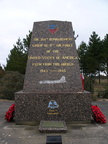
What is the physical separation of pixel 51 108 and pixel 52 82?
85cm

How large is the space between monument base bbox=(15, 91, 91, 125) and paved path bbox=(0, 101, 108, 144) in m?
0.29

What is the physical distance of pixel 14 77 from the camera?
584 inches

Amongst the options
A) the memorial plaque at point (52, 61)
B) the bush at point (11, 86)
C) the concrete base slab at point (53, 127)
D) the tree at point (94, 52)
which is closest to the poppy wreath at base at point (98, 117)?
the memorial plaque at point (52, 61)

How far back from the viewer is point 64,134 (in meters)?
4.41

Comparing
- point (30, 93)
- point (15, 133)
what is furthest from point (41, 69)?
point (15, 133)

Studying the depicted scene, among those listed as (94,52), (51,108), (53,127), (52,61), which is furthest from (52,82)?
(94,52)

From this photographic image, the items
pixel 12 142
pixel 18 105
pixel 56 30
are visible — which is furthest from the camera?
pixel 56 30

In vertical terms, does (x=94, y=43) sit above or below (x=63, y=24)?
above

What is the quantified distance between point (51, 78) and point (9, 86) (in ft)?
29.4

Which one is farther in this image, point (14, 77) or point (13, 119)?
point (14, 77)

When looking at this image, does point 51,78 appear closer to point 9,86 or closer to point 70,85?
point 70,85

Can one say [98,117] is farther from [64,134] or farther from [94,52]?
[94,52]

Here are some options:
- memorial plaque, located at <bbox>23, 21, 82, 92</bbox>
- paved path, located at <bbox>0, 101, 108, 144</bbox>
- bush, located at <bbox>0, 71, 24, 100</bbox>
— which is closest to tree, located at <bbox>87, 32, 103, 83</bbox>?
bush, located at <bbox>0, 71, 24, 100</bbox>

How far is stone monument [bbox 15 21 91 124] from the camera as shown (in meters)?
5.43
